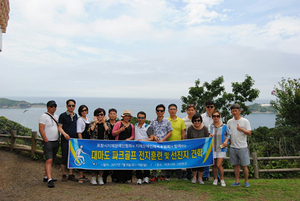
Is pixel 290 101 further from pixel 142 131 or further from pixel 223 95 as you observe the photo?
pixel 142 131

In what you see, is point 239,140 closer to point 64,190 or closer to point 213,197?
point 213,197

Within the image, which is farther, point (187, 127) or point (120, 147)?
point (187, 127)

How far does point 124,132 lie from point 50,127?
1.59 m

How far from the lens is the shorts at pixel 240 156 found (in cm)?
514

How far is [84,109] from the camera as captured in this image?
17.7ft

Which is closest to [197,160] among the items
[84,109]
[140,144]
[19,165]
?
[140,144]

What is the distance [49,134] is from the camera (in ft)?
16.9

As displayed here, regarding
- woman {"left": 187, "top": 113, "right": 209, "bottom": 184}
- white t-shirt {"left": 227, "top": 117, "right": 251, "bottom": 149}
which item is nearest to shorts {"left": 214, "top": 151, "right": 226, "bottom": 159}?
white t-shirt {"left": 227, "top": 117, "right": 251, "bottom": 149}

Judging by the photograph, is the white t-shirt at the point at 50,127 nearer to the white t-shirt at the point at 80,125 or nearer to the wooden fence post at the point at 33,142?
the white t-shirt at the point at 80,125

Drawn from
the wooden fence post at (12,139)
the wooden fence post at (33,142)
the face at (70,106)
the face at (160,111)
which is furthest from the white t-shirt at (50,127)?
the wooden fence post at (12,139)

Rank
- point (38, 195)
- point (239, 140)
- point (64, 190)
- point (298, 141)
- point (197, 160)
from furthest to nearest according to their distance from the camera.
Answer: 1. point (298, 141)
2. point (197, 160)
3. point (239, 140)
4. point (64, 190)
5. point (38, 195)

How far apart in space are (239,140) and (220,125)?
0.51 meters

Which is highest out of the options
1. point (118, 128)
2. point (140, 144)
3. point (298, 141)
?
point (118, 128)

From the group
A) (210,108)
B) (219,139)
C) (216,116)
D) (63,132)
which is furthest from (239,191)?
(63,132)
